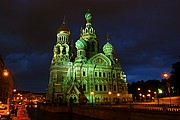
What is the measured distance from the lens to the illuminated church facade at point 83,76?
54.1 m

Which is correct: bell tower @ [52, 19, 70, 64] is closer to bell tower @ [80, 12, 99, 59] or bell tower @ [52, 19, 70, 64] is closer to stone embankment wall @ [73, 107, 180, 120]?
bell tower @ [80, 12, 99, 59]

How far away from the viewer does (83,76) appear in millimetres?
57594

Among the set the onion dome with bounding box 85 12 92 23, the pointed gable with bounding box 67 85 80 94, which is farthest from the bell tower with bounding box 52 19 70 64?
the pointed gable with bounding box 67 85 80 94

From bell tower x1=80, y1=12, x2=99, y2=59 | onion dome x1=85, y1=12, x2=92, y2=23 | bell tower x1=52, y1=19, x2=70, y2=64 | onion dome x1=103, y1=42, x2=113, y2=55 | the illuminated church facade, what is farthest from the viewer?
Answer: onion dome x1=85, y1=12, x2=92, y2=23

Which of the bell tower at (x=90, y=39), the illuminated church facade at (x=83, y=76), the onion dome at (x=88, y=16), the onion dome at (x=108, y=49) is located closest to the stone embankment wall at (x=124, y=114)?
the illuminated church facade at (x=83, y=76)

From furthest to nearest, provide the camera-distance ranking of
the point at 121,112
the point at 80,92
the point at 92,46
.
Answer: the point at 92,46, the point at 80,92, the point at 121,112

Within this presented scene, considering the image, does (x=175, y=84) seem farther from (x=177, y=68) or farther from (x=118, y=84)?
(x=118, y=84)

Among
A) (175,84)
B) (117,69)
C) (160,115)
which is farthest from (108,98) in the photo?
(160,115)

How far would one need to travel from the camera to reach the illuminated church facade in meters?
54.1

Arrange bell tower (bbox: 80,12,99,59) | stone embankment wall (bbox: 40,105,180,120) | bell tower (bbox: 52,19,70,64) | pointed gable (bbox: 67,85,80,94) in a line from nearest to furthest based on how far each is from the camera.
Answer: stone embankment wall (bbox: 40,105,180,120)
pointed gable (bbox: 67,85,80,94)
bell tower (bbox: 52,19,70,64)
bell tower (bbox: 80,12,99,59)

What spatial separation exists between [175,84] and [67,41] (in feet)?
122

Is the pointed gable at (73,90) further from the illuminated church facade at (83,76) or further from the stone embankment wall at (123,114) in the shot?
the stone embankment wall at (123,114)

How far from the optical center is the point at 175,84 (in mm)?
38438

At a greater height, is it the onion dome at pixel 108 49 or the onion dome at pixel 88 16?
the onion dome at pixel 88 16
